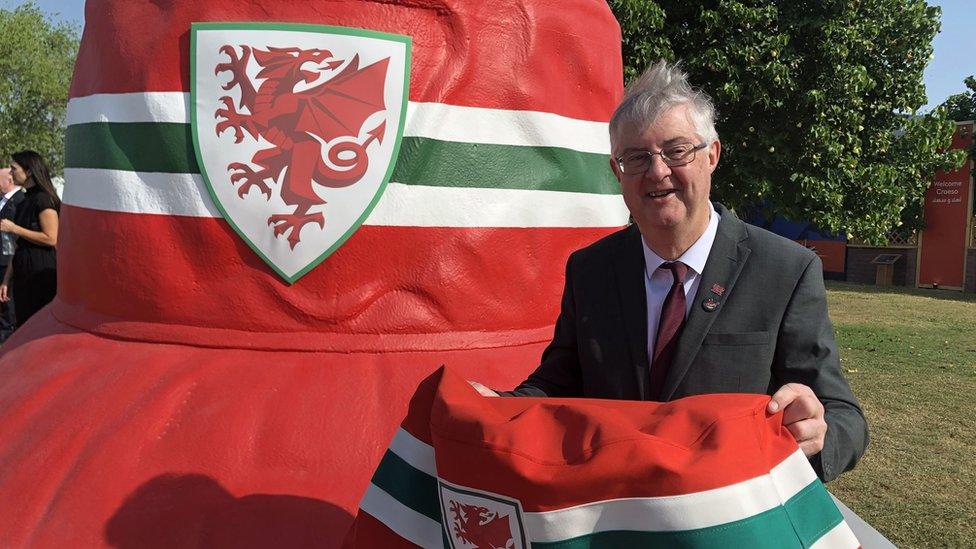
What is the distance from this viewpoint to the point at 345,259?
8.23 ft

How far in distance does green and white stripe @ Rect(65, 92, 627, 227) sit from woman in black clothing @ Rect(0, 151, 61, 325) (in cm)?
268

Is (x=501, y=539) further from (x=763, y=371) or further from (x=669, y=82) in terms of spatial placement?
(x=669, y=82)

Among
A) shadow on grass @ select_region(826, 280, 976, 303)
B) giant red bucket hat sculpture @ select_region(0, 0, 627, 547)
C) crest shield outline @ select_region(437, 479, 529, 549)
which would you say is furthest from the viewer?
shadow on grass @ select_region(826, 280, 976, 303)

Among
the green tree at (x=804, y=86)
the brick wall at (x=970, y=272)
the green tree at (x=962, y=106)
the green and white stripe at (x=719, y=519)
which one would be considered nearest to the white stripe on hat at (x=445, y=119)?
the green and white stripe at (x=719, y=519)

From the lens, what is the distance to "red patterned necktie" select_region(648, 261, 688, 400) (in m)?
1.80

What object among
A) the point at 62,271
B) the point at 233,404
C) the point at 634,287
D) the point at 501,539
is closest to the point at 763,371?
the point at 634,287

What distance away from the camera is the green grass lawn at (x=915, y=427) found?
4289 millimetres

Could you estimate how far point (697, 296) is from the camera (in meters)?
1.77

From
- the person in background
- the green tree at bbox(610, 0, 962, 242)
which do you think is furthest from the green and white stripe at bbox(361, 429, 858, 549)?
the green tree at bbox(610, 0, 962, 242)

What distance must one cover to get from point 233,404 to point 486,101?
1.19 metres

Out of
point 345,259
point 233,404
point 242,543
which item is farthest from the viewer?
point 345,259

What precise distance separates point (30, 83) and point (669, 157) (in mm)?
30172

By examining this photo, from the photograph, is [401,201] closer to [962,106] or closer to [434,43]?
[434,43]

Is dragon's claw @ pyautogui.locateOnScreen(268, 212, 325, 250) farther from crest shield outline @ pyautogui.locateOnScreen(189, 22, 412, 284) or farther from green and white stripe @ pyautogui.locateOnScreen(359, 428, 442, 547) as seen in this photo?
green and white stripe @ pyautogui.locateOnScreen(359, 428, 442, 547)
